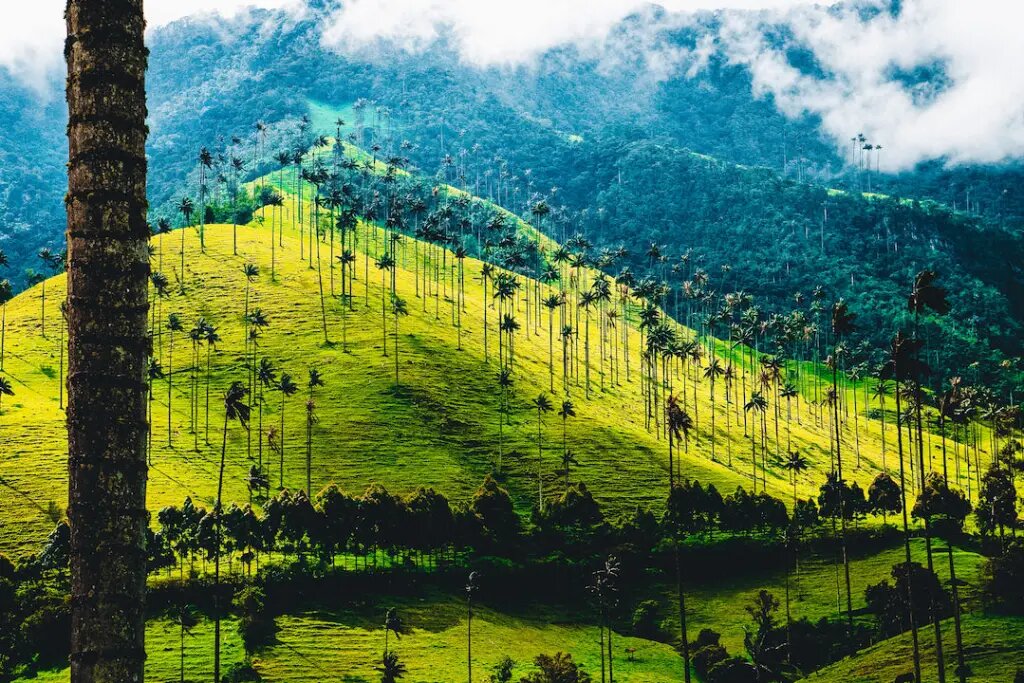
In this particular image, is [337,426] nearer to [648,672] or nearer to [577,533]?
[577,533]

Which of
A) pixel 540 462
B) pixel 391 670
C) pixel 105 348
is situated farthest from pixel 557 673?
pixel 105 348

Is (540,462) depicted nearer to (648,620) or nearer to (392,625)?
(648,620)

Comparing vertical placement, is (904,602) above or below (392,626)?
above

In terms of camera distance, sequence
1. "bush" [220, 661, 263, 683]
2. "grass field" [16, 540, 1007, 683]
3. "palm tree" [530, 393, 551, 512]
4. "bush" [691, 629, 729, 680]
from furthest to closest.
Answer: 1. "palm tree" [530, 393, 551, 512]
2. "bush" [691, 629, 729, 680]
3. "grass field" [16, 540, 1007, 683]
4. "bush" [220, 661, 263, 683]

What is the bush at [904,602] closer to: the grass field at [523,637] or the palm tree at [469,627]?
the grass field at [523,637]

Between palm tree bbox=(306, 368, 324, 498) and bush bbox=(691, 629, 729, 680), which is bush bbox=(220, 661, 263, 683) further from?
bush bbox=(691, 629, 729, 680)

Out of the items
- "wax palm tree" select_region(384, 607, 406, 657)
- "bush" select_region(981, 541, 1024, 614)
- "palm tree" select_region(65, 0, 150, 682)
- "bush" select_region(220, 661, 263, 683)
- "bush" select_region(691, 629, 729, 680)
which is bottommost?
"bush" select_region(691, 629, 729, 680)

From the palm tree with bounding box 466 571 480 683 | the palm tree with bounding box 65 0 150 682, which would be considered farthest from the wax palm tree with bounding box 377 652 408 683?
the palm tree with bounding box 65 0 150 682

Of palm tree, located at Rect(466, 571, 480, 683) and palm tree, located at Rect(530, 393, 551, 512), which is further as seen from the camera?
palm tree, located at Rect(530, 393, 551, 512)
